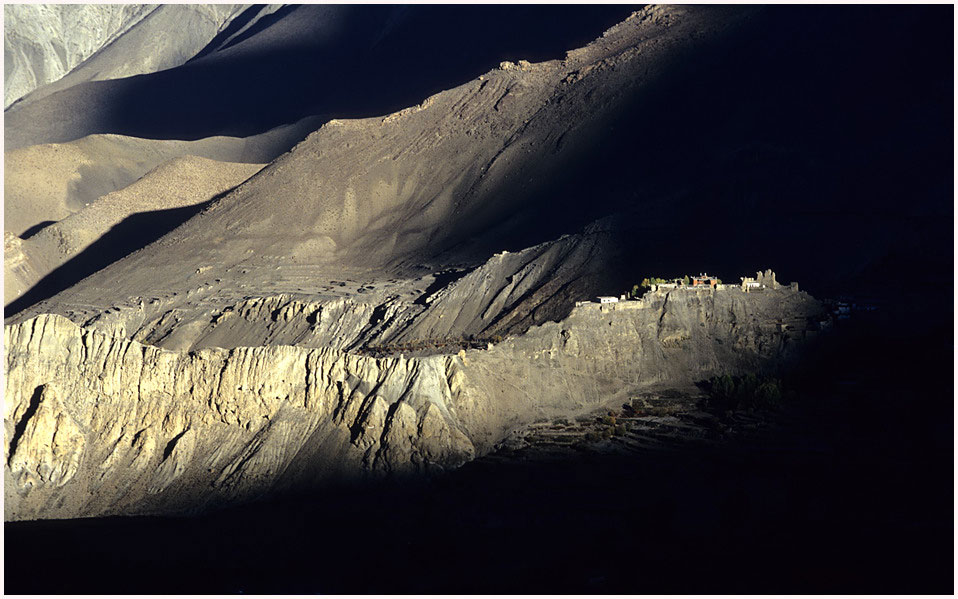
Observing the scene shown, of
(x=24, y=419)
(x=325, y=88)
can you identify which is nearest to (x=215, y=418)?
(x=24, y=419)

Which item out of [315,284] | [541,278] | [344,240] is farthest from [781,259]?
[344,240]

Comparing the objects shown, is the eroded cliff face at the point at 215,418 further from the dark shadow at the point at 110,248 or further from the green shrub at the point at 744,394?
the dark shadow at the point at 110,248

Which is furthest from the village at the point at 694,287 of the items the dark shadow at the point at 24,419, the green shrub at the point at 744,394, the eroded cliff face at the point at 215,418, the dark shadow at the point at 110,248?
the dark shadow at the point at 110,248

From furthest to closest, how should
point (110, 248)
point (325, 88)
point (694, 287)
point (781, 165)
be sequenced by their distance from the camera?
1. point (325, 88)
2. point (110, 248)
3. point (781, 165)
4. point (694, 287)

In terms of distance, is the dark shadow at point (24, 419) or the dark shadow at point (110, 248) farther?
the dark shadow at point (110, 248)

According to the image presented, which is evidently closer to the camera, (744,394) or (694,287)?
(744,394)

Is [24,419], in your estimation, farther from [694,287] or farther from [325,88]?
[325,88]

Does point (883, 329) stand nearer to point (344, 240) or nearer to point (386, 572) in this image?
point (386, 572)
